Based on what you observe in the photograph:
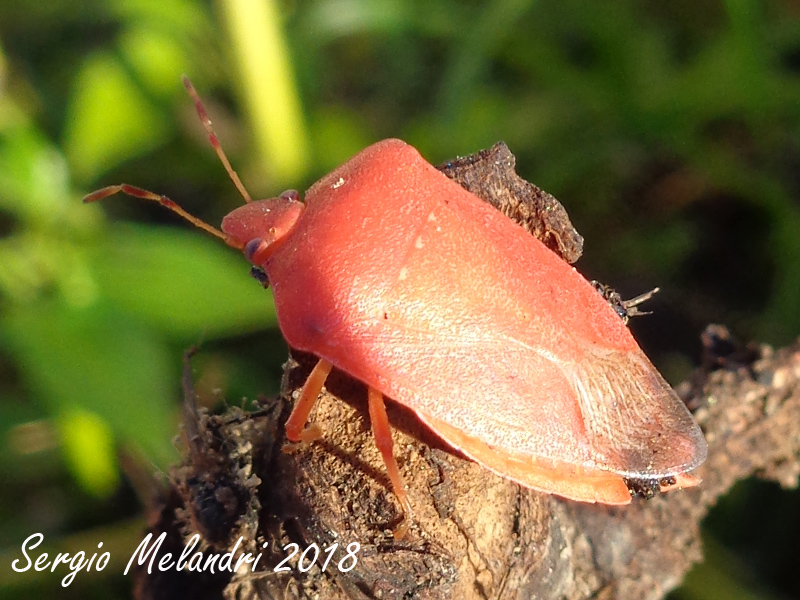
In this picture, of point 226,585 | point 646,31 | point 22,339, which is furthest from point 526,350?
point 646,31

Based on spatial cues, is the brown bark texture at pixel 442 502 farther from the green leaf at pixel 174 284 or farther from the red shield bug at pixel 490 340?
the green leaf at pixel 174 284

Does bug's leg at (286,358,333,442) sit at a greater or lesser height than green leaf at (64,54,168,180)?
lesser

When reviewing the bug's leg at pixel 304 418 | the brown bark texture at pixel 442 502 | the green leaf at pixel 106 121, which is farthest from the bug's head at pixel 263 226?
the green leaf at pixel 106 121

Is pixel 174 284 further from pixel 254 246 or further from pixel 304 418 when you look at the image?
pixel 304 418

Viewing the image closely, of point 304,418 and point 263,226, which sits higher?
point 263,226

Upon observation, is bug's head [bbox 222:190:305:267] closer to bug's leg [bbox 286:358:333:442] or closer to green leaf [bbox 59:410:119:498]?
bug's leg [bbox 286:358:333:442]

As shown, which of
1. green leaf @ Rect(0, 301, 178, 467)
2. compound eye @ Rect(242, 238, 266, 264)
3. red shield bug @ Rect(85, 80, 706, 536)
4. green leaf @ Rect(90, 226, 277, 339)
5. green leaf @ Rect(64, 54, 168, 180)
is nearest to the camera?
red shield bug @ Rect(85, 80, 706, 536)

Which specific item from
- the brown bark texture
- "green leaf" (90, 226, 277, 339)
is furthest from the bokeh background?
the brown bark texture

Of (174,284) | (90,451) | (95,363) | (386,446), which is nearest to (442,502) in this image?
(386,446)
